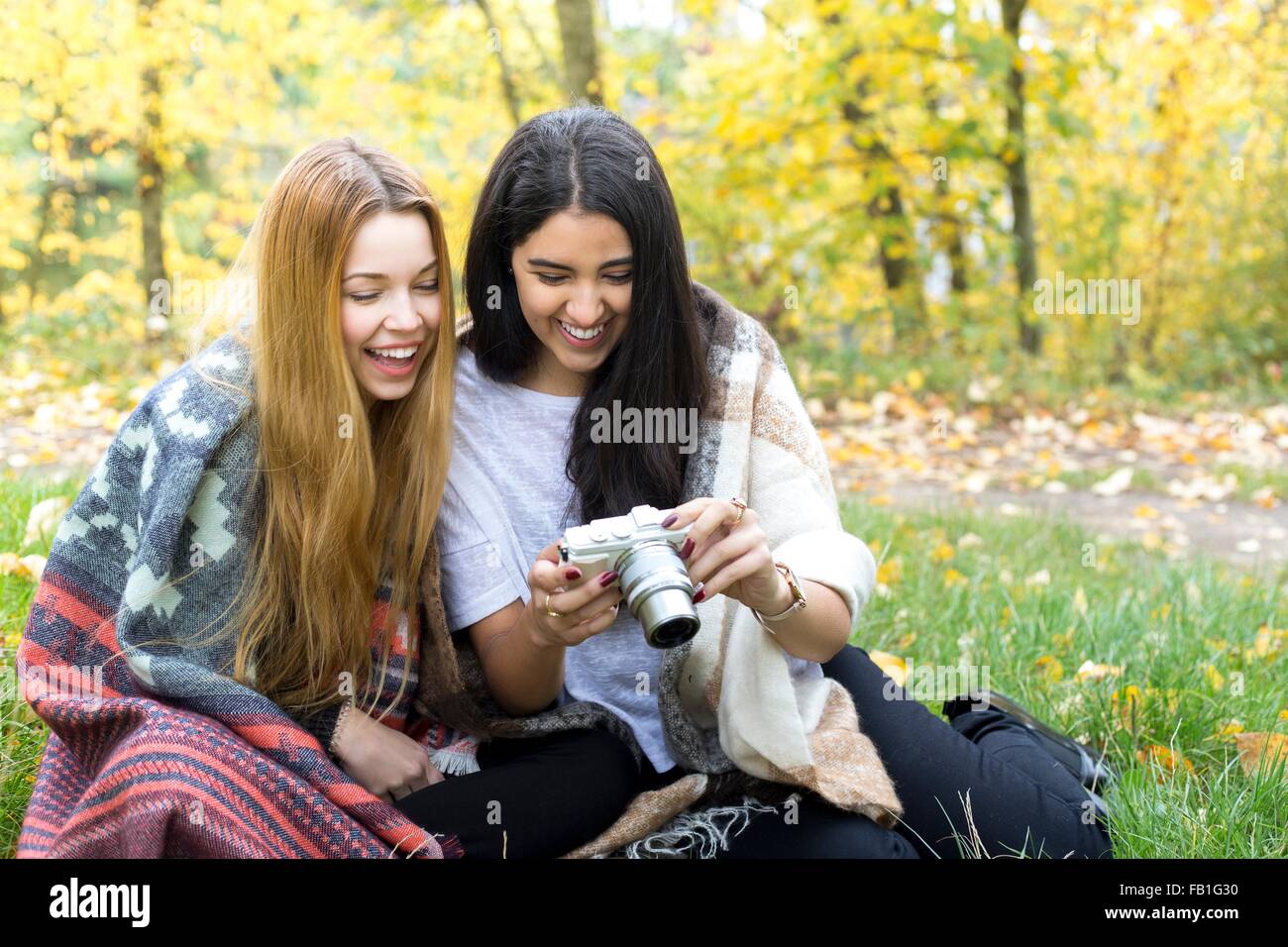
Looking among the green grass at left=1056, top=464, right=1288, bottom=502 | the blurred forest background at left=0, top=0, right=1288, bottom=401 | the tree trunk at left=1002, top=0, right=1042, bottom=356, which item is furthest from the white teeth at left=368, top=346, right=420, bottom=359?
the tree trunk at left=1002, top=0, right=1042, bottom=356

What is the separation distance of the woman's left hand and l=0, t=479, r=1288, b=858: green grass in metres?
0.80

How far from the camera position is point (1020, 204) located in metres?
7.98

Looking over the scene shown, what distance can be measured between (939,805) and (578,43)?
5.59 m

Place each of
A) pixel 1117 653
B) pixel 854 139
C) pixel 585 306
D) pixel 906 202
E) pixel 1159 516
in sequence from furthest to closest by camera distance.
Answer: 1. pixel 906 202
2. pixel 854 139
3. pixel 1159 516
4. pixel 1117 653
5. pixel 585 306

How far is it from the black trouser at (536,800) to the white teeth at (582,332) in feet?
2.24

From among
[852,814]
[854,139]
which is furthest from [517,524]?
[854,139]

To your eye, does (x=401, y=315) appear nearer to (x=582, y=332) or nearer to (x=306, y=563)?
(x=582, y=332)

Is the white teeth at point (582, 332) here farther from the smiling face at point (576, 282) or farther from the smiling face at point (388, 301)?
the smiling face at point (388, 301)

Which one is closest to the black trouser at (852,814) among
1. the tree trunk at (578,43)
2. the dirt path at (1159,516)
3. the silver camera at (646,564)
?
the silver camera at (646,564)

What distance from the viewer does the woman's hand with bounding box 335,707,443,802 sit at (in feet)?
6.36

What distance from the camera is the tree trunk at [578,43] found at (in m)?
6.72
